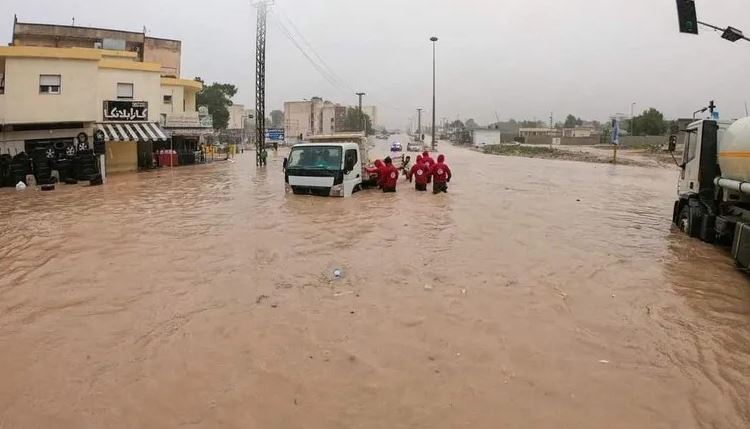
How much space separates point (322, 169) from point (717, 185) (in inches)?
406

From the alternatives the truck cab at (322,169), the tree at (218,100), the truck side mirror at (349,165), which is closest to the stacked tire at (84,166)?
the truck cab at (322,169)

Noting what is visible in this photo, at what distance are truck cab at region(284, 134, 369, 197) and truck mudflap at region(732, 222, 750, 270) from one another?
10542mm

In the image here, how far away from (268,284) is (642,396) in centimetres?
479

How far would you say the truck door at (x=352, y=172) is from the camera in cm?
1667

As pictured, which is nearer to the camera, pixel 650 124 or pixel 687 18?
pixel 687 18

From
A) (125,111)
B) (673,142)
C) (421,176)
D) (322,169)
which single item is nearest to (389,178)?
(421,176)

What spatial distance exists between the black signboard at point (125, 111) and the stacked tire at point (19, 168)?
5.72 meters

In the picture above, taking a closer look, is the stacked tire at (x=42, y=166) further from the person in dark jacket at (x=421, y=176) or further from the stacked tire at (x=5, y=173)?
the person in dark jacket at (x=421, y=176)

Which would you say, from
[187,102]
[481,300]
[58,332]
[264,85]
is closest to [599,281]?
[481,300]

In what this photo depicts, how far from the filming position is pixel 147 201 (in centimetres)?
1694

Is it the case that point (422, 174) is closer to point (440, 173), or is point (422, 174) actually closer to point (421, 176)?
point (421, 176)

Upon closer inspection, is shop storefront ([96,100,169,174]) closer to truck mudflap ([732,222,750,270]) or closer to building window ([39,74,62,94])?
building window ([39,74,62,94])

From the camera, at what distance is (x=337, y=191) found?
16469 millimetres

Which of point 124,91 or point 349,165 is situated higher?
point 124,91
